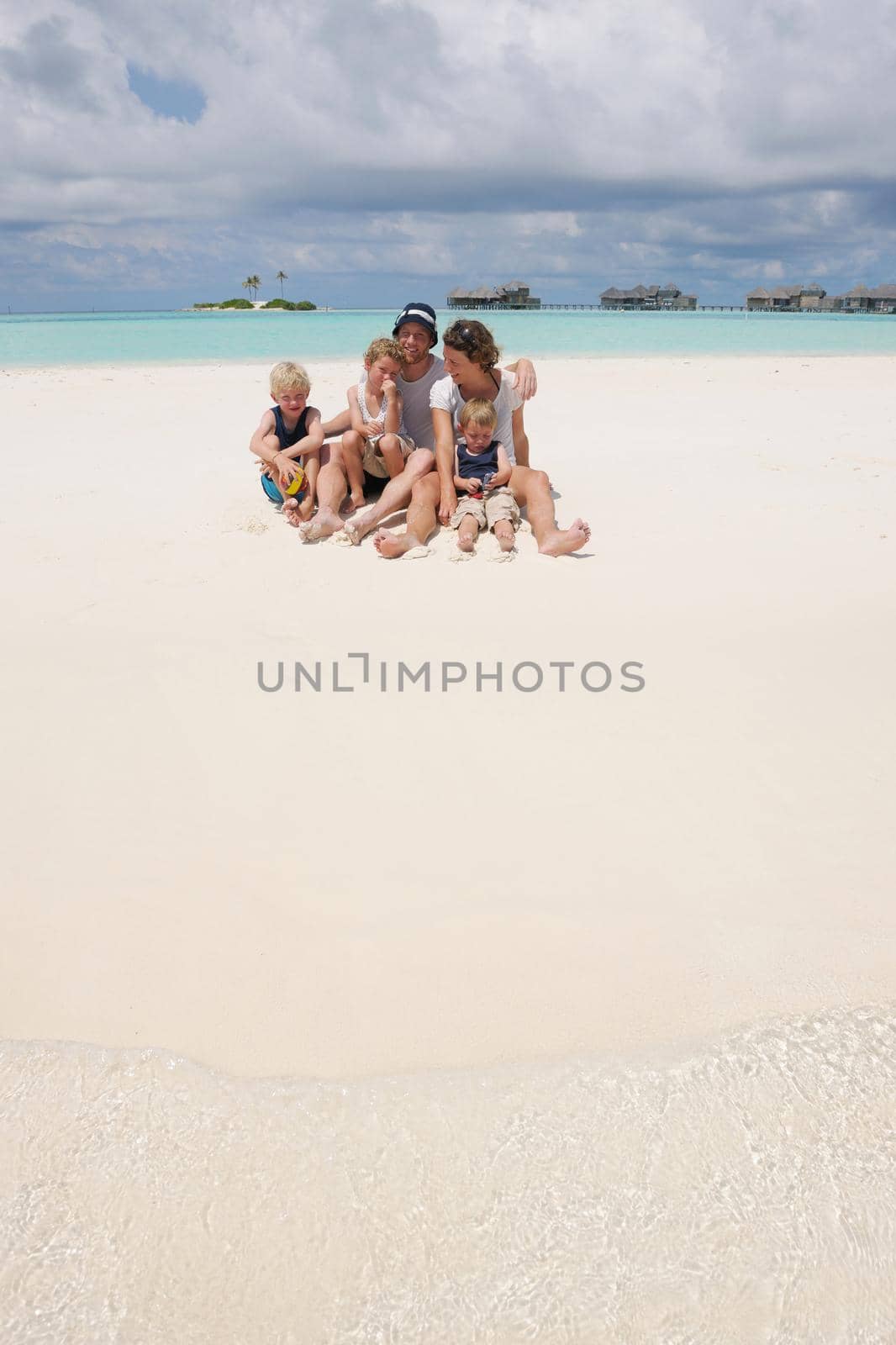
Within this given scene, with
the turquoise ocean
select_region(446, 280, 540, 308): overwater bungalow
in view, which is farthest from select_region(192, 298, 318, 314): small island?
the turquoise ocean

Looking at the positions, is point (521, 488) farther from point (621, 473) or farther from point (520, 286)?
point (520, 286)

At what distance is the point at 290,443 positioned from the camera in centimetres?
509

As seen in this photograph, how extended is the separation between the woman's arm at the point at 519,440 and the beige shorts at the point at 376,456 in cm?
61

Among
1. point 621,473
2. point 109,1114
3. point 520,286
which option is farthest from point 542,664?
point 520,286

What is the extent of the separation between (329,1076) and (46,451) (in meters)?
6.39

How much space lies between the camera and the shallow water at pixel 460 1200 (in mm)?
1300

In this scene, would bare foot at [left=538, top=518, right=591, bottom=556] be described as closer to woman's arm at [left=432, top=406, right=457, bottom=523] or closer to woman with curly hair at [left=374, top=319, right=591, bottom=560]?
woman with curly hair at [left=374, top=319, right=591, bottom=560]

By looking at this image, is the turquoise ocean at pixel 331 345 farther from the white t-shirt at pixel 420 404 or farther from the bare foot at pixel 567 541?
the bare foot at pixel 567 541

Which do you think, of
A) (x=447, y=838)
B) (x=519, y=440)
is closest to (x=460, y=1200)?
(x=447, y=838)

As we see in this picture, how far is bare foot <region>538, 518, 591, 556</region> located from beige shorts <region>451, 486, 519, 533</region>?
0.83 feet

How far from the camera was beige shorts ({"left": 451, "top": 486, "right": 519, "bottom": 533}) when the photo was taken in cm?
441

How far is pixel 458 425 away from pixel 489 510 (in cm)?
59

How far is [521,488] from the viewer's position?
15.1ft

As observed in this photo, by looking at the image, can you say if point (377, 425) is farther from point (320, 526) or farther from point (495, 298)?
point (495, 298)
